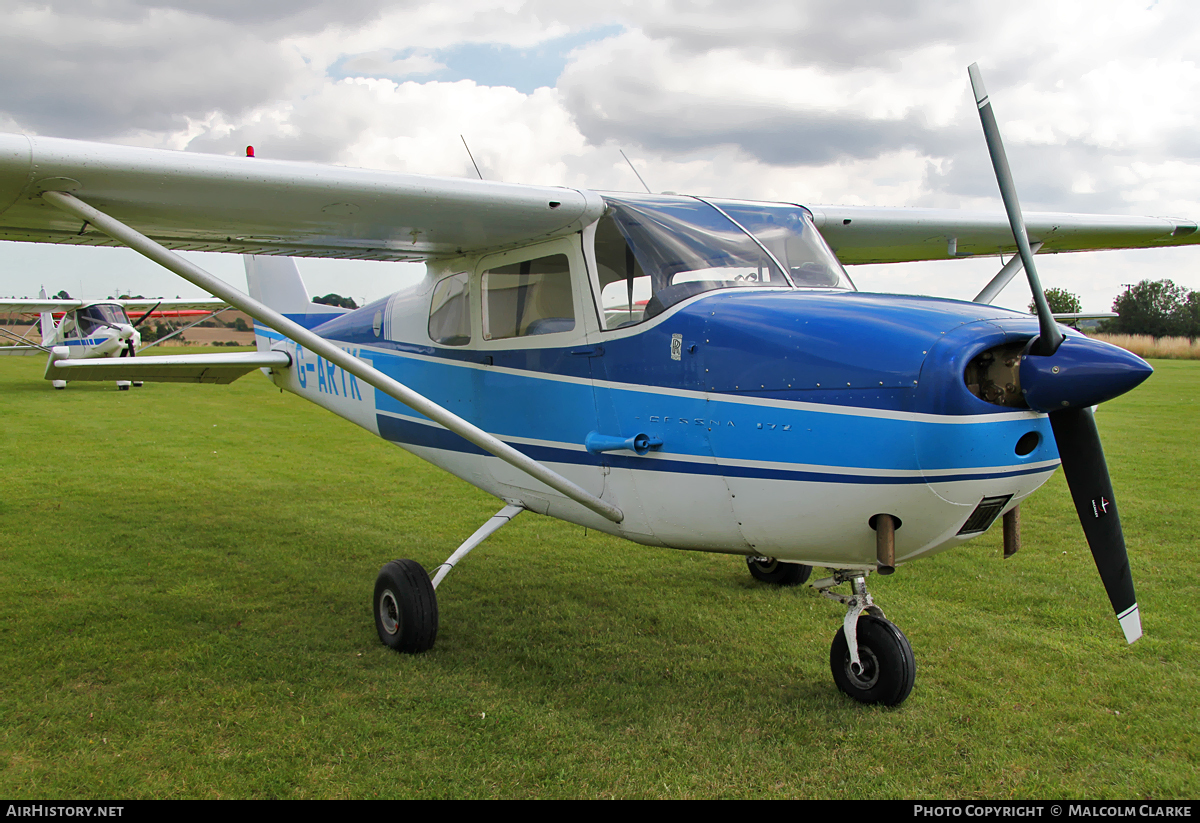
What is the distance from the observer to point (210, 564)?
6.06m

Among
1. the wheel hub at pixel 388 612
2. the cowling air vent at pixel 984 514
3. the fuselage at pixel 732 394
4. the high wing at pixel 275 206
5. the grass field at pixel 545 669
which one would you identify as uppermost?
the high wing at pixel 275 206

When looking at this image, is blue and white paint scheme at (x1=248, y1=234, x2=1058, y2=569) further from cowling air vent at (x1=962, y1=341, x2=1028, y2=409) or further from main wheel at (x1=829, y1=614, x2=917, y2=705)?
main wheel at (x1=829, y1=614, x2=917, y2=705)

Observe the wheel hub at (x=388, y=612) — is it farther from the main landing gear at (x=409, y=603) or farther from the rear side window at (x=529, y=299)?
the rear side window at (x=529, y=299)

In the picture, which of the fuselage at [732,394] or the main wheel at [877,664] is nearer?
the fuselage at [732,394]

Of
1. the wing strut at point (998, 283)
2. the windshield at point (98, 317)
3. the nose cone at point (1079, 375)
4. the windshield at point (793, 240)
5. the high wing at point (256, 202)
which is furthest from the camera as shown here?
the windshield at point (98, 317)

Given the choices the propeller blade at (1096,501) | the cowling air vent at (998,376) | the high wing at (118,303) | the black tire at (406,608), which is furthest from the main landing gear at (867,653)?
the high wing at (118,303)

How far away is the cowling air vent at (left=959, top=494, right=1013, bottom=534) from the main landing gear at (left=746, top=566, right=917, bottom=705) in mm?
707

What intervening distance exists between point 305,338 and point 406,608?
1.61 m

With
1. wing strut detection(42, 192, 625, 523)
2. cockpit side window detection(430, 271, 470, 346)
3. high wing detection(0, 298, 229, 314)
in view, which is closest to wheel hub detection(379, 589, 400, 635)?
wing strut detection(42, 192, 625, 523)

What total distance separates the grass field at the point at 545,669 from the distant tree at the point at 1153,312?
63.9 meters

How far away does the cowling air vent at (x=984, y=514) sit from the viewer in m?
2.94
